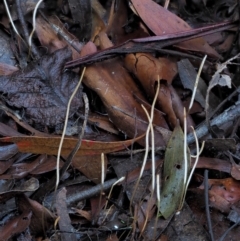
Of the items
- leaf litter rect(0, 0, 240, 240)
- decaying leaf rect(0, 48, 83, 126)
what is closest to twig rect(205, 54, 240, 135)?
leaf litter rect(0, 0, 240, 240)

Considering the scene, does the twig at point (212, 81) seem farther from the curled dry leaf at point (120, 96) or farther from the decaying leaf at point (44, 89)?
the decaying leaf at point (44, 89)

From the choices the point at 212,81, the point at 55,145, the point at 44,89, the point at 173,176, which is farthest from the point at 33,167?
the point at 212,81

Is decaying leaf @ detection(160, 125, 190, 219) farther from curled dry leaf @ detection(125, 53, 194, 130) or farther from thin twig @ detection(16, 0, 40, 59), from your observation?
thin twig @ detection(16, 0, 40, 59)

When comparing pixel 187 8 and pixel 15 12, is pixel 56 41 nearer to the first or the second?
pixel 15 12

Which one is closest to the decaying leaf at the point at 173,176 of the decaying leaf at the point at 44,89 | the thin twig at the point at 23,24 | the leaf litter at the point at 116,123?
the leaf litter at the point at 116,123

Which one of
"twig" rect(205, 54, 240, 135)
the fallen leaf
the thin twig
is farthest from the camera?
the thin twig
